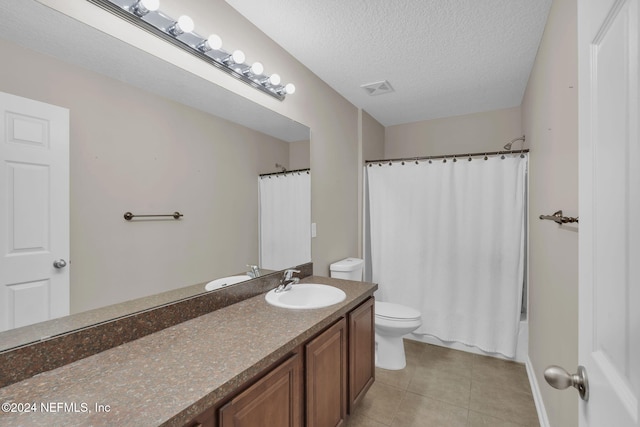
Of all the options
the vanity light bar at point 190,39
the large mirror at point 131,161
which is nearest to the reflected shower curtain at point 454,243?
the vanity light bar at point 190,39

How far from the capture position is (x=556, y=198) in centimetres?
146

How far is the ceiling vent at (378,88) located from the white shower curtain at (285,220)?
3.25ft

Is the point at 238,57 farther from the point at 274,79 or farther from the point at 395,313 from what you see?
the point at 395,313

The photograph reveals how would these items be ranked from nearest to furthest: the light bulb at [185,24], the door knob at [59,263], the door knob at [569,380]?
the door knob at [569,380] < the door knob at [59,263] < the light bulb at [185,24]

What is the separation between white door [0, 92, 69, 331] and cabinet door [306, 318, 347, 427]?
35.9 inches

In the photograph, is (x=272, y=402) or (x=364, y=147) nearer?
(x=272, y=402)

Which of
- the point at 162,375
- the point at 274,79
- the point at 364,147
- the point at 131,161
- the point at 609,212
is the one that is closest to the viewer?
the point at 609,212

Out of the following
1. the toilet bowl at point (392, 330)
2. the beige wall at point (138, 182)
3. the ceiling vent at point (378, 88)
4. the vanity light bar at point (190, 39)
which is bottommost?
the toilet bowl at point (392, 330)

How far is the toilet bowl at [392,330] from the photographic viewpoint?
88.9 inches

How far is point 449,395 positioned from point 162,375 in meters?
1.99

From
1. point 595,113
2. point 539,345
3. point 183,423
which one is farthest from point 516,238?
point 183,423

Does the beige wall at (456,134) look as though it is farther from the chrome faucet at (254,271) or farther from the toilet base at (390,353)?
the chrome faucet at (254,271)

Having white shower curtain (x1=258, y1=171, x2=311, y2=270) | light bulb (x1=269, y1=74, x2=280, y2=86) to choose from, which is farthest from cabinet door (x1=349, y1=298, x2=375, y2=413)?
light bulb (x1=269, y1=74, x2=280, y2=86)

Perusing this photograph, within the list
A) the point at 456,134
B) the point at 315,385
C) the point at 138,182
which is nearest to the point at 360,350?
the point at 315,385
